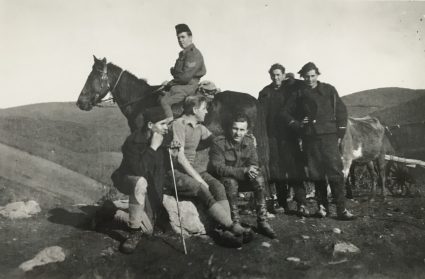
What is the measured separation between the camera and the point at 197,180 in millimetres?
4852

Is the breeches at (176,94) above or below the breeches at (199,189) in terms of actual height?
above

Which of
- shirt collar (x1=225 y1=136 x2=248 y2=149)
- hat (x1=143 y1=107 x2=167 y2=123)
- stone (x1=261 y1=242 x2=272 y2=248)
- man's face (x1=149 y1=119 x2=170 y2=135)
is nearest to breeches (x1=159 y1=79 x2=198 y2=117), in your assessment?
hat (x1=143 y1=107 x2=167 y2=123)

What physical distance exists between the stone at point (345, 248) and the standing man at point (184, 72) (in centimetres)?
296

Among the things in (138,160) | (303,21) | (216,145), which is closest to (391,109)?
(303,21)

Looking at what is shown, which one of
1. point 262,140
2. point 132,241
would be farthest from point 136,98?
point 132,241

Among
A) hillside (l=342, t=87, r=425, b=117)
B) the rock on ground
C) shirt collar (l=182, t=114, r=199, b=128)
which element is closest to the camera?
shirt collar (l=182, t=114, r=199, b=128)

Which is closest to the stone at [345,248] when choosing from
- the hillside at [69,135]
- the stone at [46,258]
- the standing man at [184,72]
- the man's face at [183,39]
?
the standing man at [184,72]

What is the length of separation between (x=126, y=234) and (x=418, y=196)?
16.4 ft

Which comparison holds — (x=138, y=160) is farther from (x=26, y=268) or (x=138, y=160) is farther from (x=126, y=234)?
(x=26, y=268)

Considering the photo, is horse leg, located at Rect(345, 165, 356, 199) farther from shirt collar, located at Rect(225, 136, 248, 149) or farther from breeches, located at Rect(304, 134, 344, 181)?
shirt collar, located at Rect(225, 136, 248, 149)

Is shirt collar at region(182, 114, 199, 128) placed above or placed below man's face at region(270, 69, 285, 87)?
below

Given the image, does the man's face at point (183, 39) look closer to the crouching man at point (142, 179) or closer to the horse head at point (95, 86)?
the horse head at point (95, 86)

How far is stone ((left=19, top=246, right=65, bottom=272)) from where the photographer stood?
14.2 ft

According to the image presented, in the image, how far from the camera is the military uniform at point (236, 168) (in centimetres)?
491
